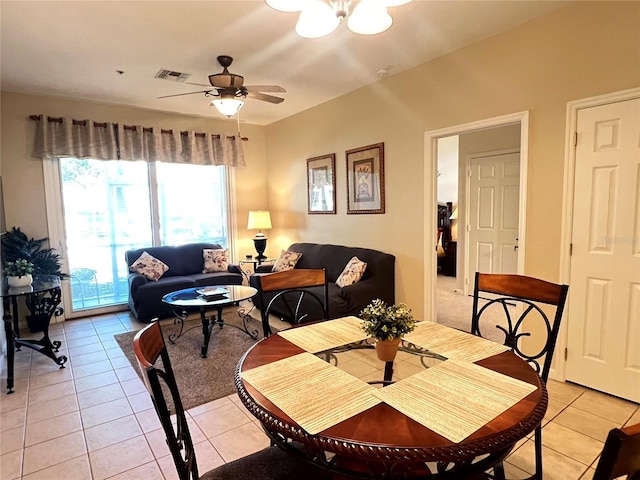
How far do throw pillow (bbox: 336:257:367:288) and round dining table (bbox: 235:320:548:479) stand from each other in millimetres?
2655

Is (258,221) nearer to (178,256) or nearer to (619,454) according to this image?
(178,256)

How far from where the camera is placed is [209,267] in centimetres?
512

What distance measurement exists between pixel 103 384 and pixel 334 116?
12.5 feet

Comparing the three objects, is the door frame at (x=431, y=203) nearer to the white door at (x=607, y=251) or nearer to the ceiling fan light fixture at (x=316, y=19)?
the white door at (x=607, y=251)

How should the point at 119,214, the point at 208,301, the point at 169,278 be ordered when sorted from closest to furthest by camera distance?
the point at 208,301
the point at 169,278
the point at 119,214

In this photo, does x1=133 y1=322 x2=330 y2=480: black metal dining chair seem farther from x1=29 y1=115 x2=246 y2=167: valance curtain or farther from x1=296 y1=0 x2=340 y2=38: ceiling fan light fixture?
x1=29 y1=115 x2=246 y2=167: valance curtain

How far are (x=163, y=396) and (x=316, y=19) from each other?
1817 millimetres

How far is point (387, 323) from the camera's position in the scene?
4.64 feet

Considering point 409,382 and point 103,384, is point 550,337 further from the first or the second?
point 103,384

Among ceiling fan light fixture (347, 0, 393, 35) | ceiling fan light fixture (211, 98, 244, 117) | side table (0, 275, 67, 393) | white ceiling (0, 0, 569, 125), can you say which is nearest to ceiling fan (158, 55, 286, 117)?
ceiling fan light fixture (211, 98, 244, 117)

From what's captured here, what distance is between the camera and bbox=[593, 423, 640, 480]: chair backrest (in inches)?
25.7

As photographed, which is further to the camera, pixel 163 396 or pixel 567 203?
pixel 567 203

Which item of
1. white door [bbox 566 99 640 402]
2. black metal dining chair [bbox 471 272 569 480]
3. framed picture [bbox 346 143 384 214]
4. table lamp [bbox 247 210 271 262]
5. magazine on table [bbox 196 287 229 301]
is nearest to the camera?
black metal dining chair [bbox 471 272 569 480]

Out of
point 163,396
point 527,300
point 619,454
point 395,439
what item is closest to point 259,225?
point 527,300
